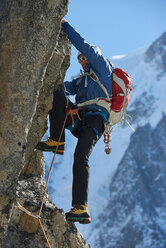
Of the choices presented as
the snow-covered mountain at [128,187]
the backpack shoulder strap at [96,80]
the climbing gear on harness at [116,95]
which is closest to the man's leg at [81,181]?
the climbing gear on harness at [116,95]

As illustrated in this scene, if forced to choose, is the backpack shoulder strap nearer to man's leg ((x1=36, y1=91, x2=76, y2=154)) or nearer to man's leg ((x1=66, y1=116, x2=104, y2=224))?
man's leg ((x1=36, y1=91, x2=76, y2=154))

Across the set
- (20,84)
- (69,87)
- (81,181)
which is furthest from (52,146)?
(20,84)

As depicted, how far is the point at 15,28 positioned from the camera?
11.2ft

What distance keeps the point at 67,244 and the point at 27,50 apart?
229cm

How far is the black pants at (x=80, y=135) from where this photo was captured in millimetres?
4234

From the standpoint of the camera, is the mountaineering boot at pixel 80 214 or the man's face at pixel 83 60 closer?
the mountaineering boot at pixel 80 214

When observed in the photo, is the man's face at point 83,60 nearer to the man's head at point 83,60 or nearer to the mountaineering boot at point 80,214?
the man's head at point 83,60

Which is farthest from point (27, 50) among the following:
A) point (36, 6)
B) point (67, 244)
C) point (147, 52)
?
point (147, 52)

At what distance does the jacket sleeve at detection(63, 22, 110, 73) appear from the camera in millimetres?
4375

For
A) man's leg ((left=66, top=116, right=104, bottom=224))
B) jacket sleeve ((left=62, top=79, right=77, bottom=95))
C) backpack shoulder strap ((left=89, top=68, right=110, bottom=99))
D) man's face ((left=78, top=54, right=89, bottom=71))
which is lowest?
man's leg ((left=66, top=116, right=104, bottom=224))

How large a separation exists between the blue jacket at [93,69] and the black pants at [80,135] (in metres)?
0.20

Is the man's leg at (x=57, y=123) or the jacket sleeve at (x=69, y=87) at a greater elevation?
the jacket sleeve at (x=69, y=87)

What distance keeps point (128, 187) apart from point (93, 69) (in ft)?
353

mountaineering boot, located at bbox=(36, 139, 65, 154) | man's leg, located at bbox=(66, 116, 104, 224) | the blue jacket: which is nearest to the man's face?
the blue jacket
